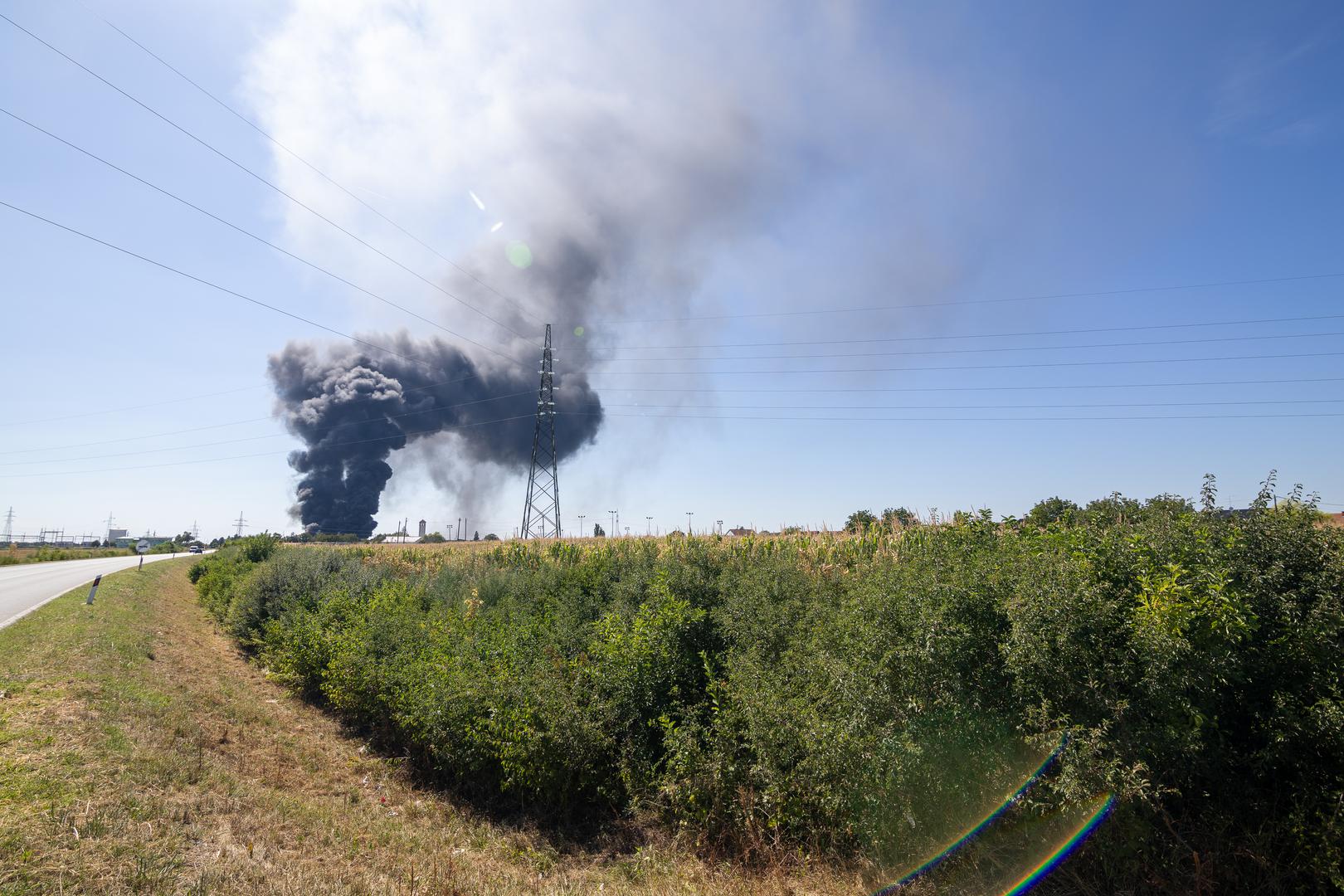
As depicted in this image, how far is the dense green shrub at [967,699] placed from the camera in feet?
21.6

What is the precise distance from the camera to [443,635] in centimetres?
1494

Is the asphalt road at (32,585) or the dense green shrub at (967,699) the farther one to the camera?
the asphalt road at (32,585)

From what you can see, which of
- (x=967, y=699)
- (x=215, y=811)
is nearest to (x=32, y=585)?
(x=215, y=811)

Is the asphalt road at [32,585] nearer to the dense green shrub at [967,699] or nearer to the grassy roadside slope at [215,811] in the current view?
the grassy roadside slope at [215,811]

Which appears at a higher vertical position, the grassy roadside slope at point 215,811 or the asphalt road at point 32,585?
the asphalt road at point 32,585

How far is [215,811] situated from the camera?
882cm

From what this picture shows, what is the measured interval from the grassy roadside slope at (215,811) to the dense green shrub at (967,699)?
1.12 meters

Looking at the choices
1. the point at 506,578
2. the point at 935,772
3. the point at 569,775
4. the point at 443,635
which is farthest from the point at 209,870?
the point at 506,578

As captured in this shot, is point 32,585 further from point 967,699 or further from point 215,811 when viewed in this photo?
point 967,699

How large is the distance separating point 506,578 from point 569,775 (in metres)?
11.1

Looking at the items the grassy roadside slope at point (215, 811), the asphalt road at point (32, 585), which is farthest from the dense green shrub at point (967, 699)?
the asphalt road at point (32, 585)

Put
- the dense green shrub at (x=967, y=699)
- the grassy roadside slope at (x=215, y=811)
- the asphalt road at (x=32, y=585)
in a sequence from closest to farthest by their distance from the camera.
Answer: the dense green shrub at (x=967, y=699) < the grassy roadside slope at (x=215, y=811) < the asphalt road at (x=32, y=585)

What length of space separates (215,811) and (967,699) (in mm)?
10681

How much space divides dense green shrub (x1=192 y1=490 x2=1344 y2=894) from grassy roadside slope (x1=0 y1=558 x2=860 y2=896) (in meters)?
1.12
